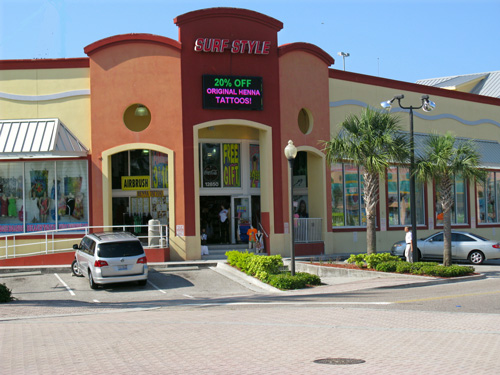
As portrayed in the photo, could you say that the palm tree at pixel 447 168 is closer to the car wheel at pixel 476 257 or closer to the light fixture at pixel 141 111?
the car wheel at pixel 476 257

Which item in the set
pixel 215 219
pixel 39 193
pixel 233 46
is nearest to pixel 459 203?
pixel 215 219

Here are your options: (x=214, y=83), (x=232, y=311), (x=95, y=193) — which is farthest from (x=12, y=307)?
A: (x=214, y=83)

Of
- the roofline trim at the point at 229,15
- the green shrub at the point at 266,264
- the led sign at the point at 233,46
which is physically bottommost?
the green shrub at the point at 266,264

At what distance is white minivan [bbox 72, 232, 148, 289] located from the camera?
770 inches

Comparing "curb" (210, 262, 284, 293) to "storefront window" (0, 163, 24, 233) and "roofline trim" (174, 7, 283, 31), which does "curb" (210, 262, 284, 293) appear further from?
"roofline trim" (174, 7, 283, 31)

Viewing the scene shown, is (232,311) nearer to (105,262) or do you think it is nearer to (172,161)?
(105,262)

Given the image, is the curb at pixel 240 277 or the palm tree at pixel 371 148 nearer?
the curb at pixel 240 277

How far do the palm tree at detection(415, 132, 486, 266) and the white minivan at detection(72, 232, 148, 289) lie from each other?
433 inches

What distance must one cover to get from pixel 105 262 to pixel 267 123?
34.8ft

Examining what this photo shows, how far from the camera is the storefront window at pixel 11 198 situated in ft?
84.6

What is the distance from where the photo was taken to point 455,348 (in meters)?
9.16

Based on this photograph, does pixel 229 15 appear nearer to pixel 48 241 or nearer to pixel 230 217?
pixel 230 217

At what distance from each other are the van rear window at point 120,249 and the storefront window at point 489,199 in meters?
24.2

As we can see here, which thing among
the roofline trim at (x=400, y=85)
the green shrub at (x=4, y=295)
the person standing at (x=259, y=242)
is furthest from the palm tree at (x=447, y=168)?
the green shrub at (x=4, y=295)
